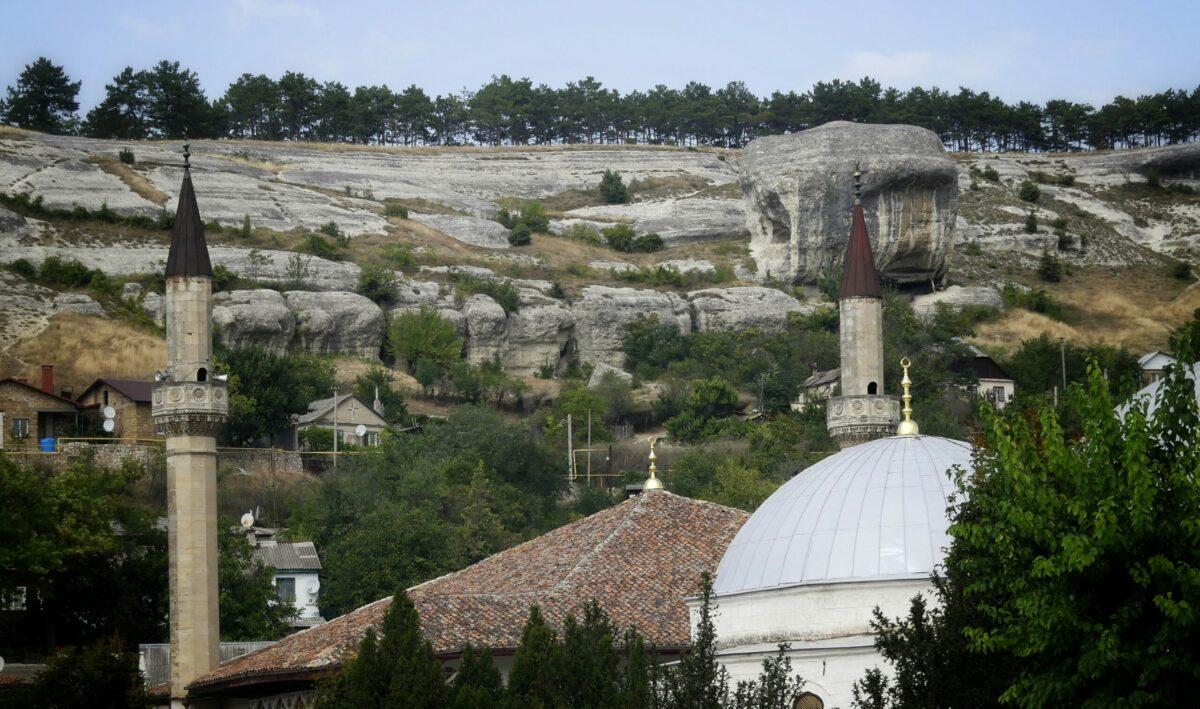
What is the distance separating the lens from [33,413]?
5616cm

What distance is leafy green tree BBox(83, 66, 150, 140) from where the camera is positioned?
358 ft

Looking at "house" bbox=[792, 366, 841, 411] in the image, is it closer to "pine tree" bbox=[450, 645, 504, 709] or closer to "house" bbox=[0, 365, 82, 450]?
"house" bbox=[0, 365, 82, 450]

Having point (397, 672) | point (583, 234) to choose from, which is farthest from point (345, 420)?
point (397, 672)

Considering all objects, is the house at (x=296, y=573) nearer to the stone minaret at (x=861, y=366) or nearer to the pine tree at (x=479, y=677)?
the stone minaret at (x=861, y=366)

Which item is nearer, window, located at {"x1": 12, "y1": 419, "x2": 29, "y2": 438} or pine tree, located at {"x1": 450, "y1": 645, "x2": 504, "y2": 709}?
pine tree, located at {"x1": 450, "y1": 645, "x2": 504, "y2": 709}

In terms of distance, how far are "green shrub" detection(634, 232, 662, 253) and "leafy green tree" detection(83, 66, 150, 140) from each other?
30.8 metres

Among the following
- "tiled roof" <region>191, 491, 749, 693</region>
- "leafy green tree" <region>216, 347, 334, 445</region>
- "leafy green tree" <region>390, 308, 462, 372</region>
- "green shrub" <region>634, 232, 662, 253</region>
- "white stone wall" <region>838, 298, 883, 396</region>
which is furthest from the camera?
"green shrub" <region>634, 232, 662, 253</region>

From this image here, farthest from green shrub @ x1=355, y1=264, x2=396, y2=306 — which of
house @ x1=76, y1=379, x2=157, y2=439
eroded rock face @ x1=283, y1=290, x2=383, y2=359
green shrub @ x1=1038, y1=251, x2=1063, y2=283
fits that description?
green shrub @ x1=1038, y1=251, x2=1063, y2=283

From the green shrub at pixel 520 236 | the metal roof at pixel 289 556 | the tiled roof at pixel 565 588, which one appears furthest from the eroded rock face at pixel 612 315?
the tiled roof at pixel 565 588

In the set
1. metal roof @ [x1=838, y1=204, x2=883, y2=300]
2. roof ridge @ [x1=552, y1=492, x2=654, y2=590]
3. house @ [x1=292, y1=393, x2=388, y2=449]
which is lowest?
house @ [x1=292, y1=393, x2=388, y2=449]

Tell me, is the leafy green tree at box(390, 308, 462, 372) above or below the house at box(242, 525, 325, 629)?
above

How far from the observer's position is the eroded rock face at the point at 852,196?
263 feet

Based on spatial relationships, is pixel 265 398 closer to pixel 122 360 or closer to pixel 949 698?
pixel 122 360

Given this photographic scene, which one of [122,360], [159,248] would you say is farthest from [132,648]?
[159,248]
